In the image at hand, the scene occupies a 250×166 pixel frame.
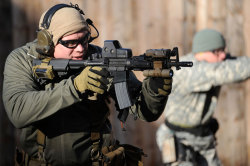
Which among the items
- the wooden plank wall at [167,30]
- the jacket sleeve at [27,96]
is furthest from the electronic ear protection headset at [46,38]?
the wooden plank wall at [167,30]

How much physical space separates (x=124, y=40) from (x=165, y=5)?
0.73m

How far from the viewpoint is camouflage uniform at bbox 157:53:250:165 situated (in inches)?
205

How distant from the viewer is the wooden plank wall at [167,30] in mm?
5043

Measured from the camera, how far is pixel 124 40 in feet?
17.6

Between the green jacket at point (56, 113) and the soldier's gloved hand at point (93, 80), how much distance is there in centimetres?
8

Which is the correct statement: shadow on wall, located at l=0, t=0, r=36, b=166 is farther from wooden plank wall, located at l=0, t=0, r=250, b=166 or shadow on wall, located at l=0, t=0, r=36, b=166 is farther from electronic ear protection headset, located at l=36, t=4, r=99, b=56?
electronic ear protection headset, located at l=36, t=4, r=99, b=56


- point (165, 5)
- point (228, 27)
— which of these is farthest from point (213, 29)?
point (165, 5)

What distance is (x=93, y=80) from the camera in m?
2.73

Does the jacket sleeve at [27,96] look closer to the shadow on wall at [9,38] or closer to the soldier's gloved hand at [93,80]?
the soldier's gloved hand at [93,80]

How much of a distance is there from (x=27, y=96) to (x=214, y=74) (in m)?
2.88

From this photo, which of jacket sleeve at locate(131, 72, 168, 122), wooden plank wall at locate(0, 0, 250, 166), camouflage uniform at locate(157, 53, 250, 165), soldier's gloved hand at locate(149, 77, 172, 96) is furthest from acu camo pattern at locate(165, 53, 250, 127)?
soldier's gloved hand at locate(149, 77, 172, 96)

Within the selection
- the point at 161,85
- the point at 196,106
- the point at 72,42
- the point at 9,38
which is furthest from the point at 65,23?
the point at 196,106

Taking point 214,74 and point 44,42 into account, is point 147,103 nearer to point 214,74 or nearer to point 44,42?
point 44,42

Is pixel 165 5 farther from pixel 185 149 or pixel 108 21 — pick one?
pixel 185 149
